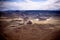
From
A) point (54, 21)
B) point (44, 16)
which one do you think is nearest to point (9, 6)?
point (44, 16)

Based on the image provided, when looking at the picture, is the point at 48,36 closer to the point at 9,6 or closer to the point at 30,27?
the point at 30,27

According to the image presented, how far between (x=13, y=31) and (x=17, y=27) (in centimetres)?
6

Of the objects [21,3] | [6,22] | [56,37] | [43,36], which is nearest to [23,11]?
[21,3]

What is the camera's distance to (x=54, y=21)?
4.29 feet

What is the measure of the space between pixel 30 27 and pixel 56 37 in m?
0.29

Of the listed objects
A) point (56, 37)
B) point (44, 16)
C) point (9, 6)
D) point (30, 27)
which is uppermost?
point (9, 6)

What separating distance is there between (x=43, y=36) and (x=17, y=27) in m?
0.28

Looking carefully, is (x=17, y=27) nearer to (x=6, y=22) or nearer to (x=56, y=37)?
(x=6, y=22)

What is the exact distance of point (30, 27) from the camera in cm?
132

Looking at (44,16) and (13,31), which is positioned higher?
(44,16)

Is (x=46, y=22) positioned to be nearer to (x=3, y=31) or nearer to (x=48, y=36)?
(x=48, y=36)

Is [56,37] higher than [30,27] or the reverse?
the reverse

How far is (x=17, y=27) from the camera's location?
133 cm

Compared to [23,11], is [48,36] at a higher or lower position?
lower
